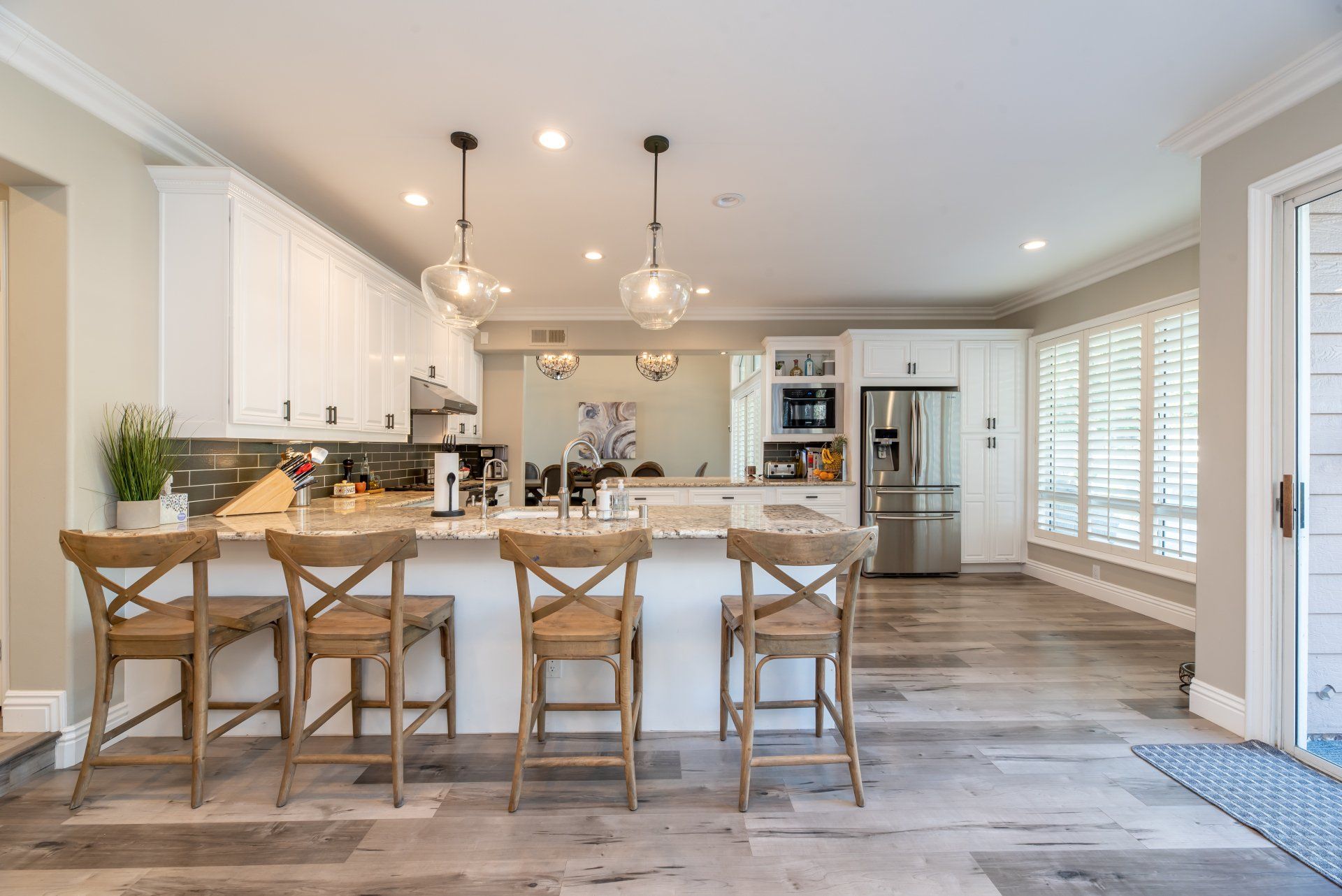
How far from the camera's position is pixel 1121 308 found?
4297mm

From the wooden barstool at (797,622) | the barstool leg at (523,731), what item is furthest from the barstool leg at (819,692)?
the barstool leg at (523,731)

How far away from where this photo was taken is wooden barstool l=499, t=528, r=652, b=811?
1787 mm

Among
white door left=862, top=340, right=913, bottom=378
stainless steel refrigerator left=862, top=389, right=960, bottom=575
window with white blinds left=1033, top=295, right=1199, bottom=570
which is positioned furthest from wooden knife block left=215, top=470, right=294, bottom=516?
window with white blinds left=1033, top=295, right=1199, bottom=570

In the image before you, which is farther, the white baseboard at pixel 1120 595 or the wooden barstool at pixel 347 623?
the white baseboard at pixel 1120 595

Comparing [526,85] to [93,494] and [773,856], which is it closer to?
[93,494]

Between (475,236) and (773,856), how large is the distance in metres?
3.60

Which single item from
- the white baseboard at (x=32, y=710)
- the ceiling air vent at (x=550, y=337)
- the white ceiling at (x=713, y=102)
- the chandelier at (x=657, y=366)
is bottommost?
the white baseboard at (x=32, y=710)

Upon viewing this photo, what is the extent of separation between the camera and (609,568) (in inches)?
70.6

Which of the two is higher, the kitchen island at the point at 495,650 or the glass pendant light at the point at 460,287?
the glass pendant light at the point at 460,287

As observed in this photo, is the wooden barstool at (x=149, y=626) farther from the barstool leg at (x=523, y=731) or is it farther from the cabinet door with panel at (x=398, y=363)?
the cabinet door with panel at (x=398, y=363)

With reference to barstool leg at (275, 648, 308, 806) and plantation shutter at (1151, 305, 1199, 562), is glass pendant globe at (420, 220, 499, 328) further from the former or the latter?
plantation shutter at (1151, 305, 1199, 562)

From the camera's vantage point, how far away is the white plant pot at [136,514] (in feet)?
7.41

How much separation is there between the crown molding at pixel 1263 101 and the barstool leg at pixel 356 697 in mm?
4130

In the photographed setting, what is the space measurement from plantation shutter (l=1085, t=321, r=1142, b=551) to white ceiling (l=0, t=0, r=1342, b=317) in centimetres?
93
